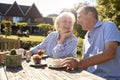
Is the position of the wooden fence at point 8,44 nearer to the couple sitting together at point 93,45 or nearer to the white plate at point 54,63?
the couple sitting together at point 93,45

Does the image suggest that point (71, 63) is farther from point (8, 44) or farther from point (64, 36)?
point (8, 44)

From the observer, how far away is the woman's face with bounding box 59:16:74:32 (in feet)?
16.7

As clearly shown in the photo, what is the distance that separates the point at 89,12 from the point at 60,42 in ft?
2.92

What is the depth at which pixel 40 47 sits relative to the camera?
5.67 m

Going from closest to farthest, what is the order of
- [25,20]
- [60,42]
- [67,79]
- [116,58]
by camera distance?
[67,79] < [116,58] < [60,42] < [25,20]

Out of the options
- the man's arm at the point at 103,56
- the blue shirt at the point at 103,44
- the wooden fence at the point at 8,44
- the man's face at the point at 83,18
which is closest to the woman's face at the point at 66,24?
the man's face at the point at 83,18

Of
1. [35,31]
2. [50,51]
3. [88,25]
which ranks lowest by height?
[35,31]

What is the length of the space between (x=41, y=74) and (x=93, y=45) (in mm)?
1127

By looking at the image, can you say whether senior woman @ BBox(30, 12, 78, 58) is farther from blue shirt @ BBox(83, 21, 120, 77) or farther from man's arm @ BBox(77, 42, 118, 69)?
man's arm @ BBox(77, 42, 118, 69)

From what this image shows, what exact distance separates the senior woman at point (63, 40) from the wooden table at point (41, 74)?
982 millimetres

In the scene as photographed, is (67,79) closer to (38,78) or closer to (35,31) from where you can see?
(38,78)

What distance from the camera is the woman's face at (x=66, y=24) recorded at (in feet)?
16.7

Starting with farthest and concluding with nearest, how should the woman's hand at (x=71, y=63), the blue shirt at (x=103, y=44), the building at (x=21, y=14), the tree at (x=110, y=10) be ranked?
1. the building at (x=21, y=14)
2. the tree at (x=110, y=10)
3. the blue shirt at (x=103, y=44)
4. the woman's hand at (x=71, y=63)

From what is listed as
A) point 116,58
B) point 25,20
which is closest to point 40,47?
point 116,58
